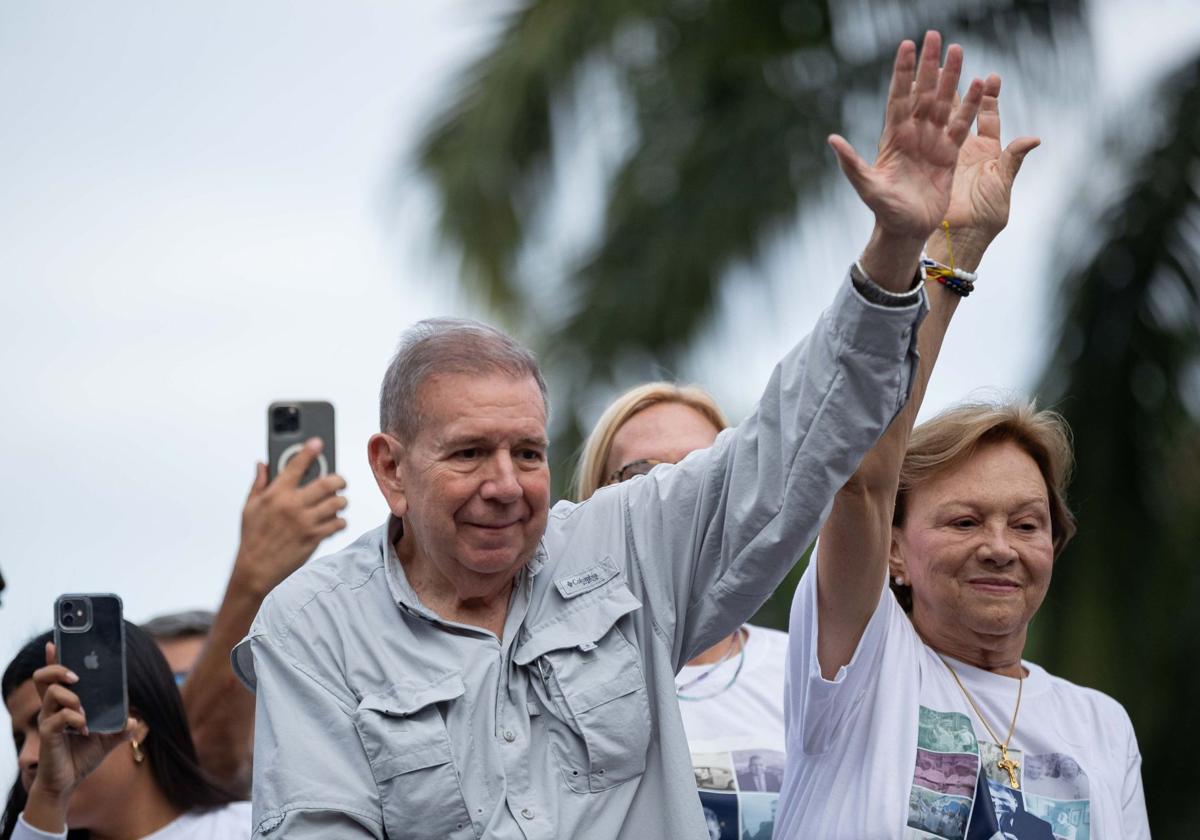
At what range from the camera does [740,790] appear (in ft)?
12.7

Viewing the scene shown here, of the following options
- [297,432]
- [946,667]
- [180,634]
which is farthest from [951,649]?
[180,634]

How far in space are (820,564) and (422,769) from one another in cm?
89

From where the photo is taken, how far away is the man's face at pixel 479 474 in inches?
118

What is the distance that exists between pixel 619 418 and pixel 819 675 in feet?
4.31

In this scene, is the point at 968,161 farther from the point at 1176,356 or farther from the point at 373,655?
the point at 1176,356

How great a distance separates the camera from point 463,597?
310 cm

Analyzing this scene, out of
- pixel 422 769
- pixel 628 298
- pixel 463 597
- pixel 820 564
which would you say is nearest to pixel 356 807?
pixel 422 769

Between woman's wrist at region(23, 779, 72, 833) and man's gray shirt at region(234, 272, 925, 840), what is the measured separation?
1029 mm

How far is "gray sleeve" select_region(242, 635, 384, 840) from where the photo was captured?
2.86 metres

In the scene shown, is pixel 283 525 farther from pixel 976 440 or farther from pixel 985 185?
pixel 985 185

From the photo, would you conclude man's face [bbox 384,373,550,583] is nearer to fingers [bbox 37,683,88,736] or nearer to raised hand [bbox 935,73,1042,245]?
raised hand [bbox 935,73,1042,245]

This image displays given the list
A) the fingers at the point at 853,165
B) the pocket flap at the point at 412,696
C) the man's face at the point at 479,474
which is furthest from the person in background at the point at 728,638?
the pocket flap at the point at 412,696

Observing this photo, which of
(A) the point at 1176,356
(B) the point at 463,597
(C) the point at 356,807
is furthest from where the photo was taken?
(A) the point at 1176,356

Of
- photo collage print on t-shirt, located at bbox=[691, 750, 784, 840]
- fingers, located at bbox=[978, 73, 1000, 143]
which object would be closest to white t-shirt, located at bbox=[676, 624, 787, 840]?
photo collage print on t-shirt, located at bbox=[691, 750, 784, 840]
